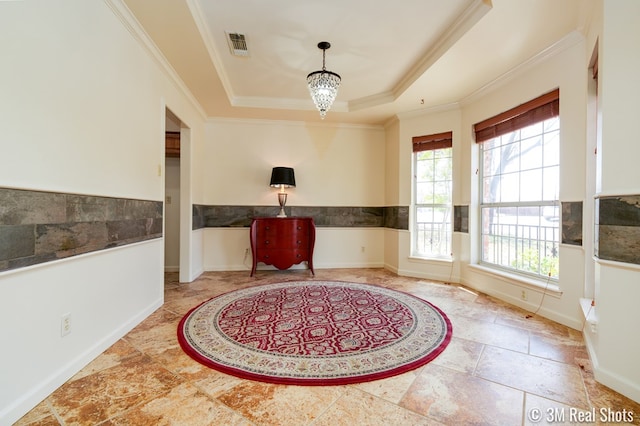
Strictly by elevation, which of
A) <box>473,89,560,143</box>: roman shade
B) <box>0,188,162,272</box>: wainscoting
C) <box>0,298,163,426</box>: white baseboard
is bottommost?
<box>0,298,163,426</box>: white baseboard

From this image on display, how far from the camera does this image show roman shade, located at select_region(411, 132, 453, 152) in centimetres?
391

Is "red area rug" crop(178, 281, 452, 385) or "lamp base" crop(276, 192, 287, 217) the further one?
"lamp base" crop(276, 192, 287, 217)

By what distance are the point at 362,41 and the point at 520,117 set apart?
192cm

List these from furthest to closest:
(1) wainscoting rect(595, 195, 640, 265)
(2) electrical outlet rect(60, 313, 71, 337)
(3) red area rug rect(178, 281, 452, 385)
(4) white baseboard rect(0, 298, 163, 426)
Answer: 1. (3) red area rug rect(178, 281, 452, 385)
2. (2) electrical outlet rect(60, 313, 71, 337)
3. (1) wainscoting rect(595, 195, 640, 265)
4. (4) white baseboard rect(0, 298, 163, 426)

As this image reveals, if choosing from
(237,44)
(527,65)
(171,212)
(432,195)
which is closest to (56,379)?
(237,44)

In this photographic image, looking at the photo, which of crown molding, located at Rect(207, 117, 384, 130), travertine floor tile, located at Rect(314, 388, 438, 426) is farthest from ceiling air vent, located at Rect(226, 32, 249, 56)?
travertine floor tile, located at Rect(314, 388, 438, 426)

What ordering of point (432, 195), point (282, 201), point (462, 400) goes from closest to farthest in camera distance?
point (462, 400) → point (432, 195) → point (282, 201)

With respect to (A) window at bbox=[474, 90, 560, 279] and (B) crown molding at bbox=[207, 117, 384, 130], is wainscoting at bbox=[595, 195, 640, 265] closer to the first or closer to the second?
(A) window at bbox=[474, 90, 560, 279]

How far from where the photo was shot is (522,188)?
9.84 ft

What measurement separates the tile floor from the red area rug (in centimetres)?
9

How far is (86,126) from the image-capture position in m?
1.75

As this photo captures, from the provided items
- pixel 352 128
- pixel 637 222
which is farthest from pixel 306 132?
pixel 637 222

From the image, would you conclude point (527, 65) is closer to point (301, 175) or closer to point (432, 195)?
point (432, 195)

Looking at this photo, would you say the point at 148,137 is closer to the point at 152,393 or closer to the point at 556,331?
the point at 152,393
